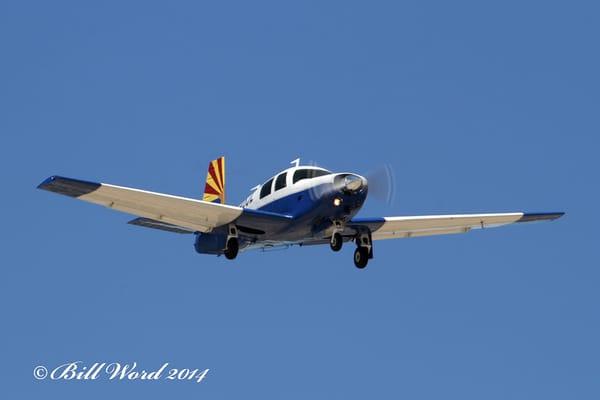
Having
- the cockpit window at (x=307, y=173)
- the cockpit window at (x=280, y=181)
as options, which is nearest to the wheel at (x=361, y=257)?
the cockpit window at (x=307, y=173)

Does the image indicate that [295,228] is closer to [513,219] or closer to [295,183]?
[295,183]

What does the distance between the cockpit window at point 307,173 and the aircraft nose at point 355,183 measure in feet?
4.91

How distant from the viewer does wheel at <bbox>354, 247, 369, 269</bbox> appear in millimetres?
37719

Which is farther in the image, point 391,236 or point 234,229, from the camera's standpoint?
point 391,236

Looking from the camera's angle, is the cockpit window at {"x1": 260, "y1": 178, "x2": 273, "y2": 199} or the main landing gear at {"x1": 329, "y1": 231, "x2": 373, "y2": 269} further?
the cockpit window at {"x1": 260, "y1": 178, "x2": 273, "y2": 199}

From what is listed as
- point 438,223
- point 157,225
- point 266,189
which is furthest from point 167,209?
point 438,223

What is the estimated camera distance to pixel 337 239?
36062 mm

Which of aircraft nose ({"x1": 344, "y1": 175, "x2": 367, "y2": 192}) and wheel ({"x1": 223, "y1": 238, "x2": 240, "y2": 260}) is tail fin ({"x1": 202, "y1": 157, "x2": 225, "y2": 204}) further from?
aircraft nose ({"x1": 344, "y1": 175, "x2": 367, "y2": 192})

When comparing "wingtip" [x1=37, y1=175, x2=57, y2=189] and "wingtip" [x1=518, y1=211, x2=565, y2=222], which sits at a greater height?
"wingtip" [x1=518, y1=211, x2=565, y2=222]

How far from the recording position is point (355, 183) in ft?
115

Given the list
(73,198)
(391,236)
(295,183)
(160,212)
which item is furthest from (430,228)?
(73,198)

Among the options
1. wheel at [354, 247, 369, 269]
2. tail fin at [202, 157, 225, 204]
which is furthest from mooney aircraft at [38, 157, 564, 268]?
tail fin at [202, 157, 225, 204]

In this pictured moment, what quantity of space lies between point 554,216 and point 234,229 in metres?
12.0

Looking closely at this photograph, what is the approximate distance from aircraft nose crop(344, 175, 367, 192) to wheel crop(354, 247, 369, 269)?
3.31m
